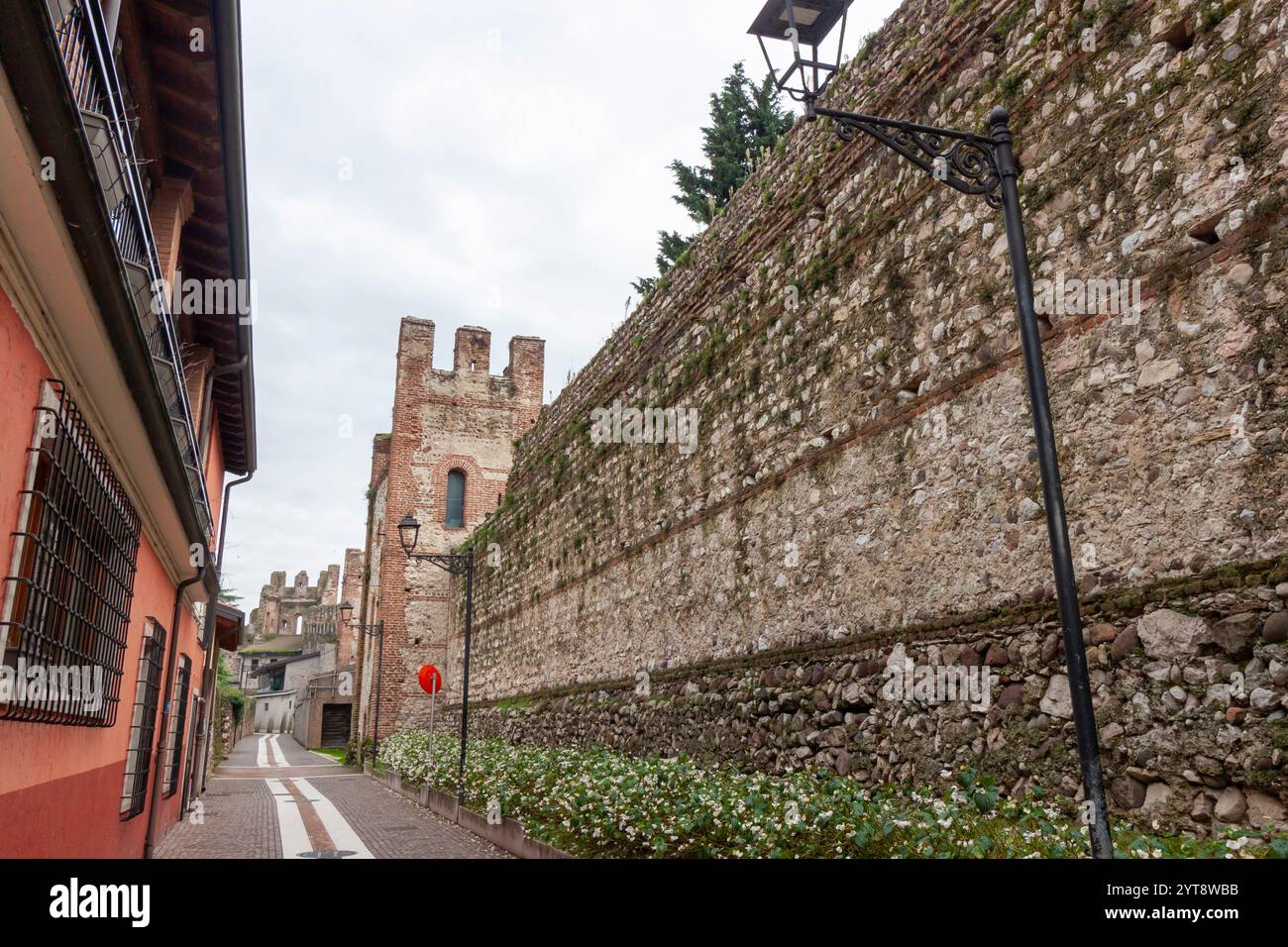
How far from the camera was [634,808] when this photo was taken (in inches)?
269

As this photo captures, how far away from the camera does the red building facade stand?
2896mm

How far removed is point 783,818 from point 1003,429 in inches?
105

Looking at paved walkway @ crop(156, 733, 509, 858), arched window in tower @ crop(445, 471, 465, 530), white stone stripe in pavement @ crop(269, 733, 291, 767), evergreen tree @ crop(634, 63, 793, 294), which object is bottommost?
white stone stripe in pavement @ crop(269, 733, 291, 767)

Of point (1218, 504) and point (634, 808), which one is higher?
point (1218, 504)

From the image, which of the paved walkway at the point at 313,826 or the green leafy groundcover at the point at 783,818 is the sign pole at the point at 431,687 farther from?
the green leafy groundcover at the point at 783,818

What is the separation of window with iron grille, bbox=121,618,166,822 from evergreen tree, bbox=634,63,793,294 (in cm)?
1620

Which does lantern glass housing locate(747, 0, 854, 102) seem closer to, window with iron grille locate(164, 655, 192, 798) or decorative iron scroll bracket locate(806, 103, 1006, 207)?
decorative iron scroll bracket locate(806, 103, 1006, 207)

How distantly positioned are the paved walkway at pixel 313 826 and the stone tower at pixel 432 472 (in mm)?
4558

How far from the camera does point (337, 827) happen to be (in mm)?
11195

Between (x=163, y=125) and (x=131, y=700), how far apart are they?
→ 4.20m

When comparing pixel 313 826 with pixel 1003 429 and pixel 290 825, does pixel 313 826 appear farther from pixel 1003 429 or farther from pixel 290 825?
pixel 1003 429


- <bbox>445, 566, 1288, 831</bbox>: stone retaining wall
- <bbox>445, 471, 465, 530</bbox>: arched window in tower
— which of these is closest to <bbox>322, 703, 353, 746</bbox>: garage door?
<bbox>445, 471, 465, 530</bbox>: arched window in tower

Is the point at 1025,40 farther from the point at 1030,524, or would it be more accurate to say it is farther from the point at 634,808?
the point at 634,808
